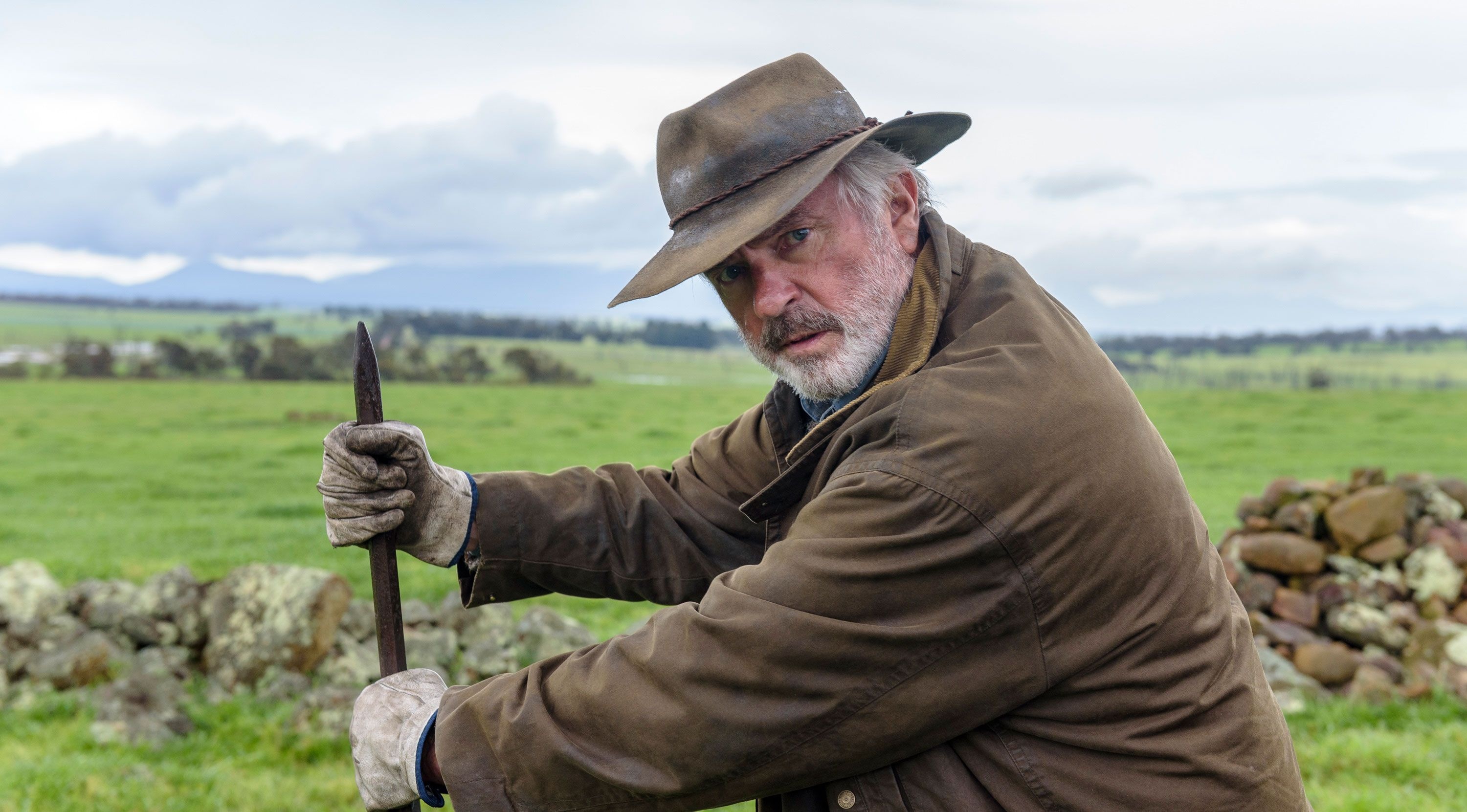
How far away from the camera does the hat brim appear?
2574 millimetres

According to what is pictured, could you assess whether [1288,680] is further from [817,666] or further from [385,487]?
[385,487]

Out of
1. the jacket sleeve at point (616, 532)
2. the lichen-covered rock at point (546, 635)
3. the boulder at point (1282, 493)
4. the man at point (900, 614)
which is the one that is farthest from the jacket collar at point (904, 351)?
the boulder at point (1282, 493)

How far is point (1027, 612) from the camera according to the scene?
2.20 m

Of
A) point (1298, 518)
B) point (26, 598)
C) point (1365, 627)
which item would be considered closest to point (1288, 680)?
point (1365, 627)

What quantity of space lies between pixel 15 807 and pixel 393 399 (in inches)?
980

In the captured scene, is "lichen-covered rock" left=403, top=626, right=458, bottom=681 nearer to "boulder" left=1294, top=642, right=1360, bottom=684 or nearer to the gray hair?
the gray hair

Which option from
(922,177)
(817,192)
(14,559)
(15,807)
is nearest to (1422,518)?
(922,177)

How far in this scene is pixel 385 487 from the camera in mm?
3076

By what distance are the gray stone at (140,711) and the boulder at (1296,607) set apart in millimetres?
7416

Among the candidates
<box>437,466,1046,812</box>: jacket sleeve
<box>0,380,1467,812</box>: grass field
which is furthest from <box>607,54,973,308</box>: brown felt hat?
<box>0,380,1467,812</box>: grass field

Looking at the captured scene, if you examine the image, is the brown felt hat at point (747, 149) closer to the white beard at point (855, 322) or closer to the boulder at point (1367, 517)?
the white beard at point (855, 322)

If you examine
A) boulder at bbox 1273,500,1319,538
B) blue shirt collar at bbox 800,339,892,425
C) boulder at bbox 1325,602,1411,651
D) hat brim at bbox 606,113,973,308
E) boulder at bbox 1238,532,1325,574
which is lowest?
boulder at bbox 1325,602,1411,651

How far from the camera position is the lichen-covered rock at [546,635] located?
7.12 m

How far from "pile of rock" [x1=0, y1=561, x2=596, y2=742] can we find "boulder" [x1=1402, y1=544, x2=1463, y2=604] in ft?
20.1
